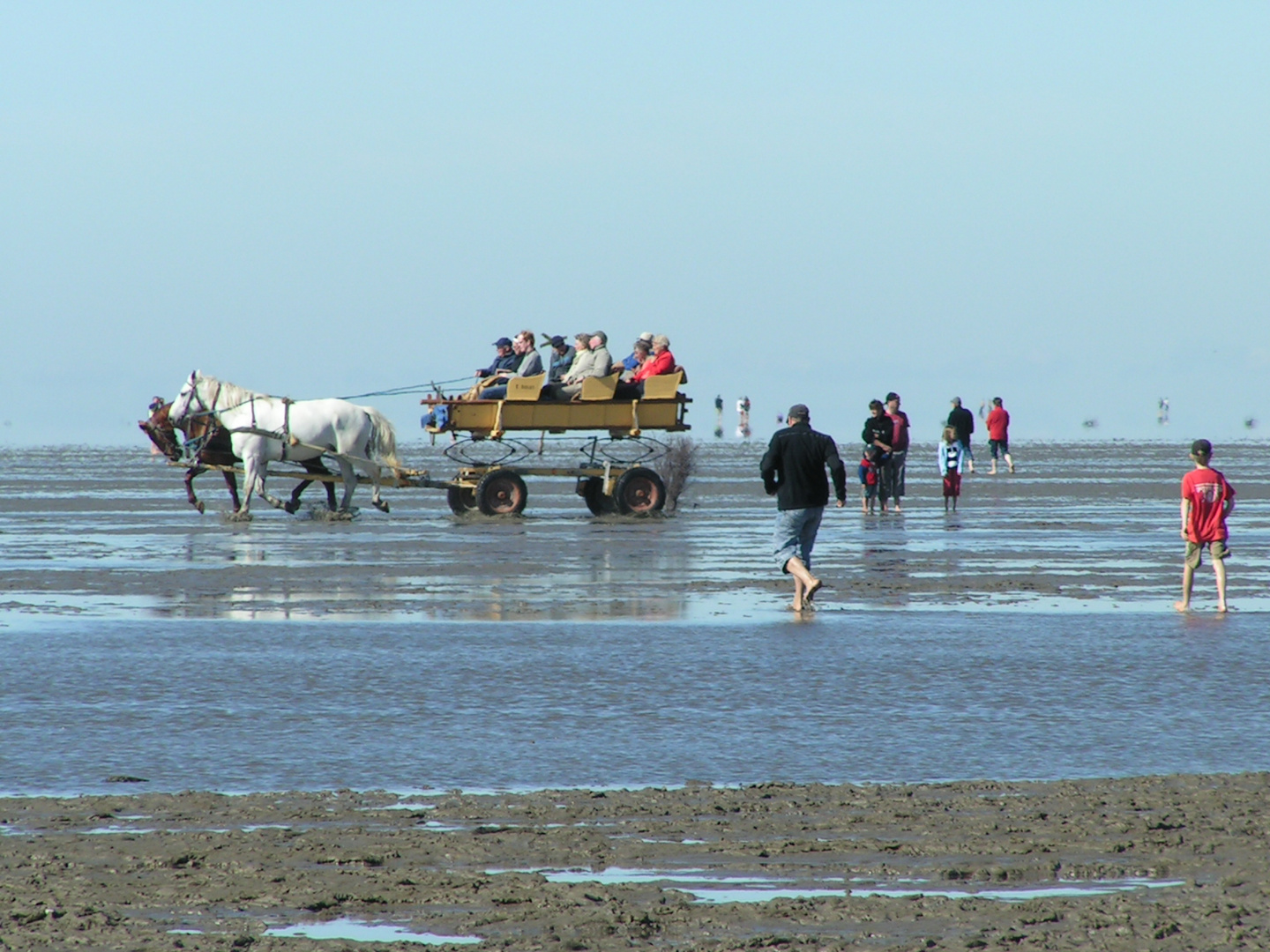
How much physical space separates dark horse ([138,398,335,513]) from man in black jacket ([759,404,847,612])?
41.1ft

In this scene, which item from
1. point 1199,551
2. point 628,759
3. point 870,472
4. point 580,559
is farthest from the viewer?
point 870,472

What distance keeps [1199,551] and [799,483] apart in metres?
3.23

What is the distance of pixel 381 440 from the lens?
26.8m

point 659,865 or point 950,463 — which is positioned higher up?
point 950,463

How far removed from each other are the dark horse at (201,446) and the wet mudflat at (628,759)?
8.41 meters

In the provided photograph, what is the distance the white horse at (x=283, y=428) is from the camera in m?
26.0

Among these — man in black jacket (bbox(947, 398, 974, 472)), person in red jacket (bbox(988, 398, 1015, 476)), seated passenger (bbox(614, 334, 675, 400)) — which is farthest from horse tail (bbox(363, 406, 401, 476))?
person in red jacket (bbox(988, 398, 1015, 476))

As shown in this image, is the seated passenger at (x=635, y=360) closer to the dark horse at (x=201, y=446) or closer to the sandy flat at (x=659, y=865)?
the dark horse at (x=201, y=446)

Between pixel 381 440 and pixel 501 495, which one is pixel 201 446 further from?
pixel 501 495

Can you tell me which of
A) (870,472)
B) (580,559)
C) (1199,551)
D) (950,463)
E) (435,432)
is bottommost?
(580,559)

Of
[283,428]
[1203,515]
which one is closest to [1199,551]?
[1203,515]

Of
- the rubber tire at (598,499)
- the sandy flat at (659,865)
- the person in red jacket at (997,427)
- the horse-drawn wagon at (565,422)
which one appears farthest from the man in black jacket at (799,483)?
the person in red jacket at (997,427)

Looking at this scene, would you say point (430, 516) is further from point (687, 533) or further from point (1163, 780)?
point (1163, 780)

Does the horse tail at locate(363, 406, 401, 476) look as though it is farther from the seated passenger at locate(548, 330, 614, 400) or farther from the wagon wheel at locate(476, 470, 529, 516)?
the seated passenger at locate(548, 330, 614, 400)
